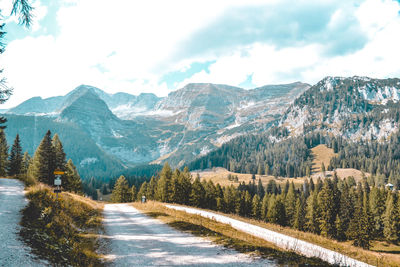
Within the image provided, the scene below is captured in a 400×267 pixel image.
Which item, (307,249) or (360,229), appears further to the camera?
(360,229)

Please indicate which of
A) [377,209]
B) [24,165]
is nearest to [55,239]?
[24,165]

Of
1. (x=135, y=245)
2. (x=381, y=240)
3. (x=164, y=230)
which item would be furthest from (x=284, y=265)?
(x=381, y=240)

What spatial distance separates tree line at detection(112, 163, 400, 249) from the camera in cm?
6419

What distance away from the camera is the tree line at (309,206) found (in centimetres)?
6419

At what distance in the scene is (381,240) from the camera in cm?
8631

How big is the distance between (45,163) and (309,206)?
8082cm

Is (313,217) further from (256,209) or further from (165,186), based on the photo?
(165,186)

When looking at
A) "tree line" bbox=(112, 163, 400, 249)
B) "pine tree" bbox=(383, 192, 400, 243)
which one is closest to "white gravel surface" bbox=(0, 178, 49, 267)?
"tree line" bbox=(112, 163, 400, 249)

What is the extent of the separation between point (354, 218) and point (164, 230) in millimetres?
70180

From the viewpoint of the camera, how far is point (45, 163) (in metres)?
49.9

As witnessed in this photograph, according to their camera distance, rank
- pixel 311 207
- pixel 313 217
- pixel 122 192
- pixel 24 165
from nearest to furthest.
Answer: pixel 24 165
pixel 313 217
pixel 311 207
pixel 122 192

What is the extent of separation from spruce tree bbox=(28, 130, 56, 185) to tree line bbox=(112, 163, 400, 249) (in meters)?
26.7

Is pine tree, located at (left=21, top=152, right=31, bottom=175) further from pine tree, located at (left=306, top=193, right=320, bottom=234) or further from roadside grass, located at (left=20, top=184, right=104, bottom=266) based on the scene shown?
pine tree, located at (left=306, top=193, right=320, bottom=234)

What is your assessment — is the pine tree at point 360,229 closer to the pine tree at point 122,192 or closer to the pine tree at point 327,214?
the pine tree at point 327,214
